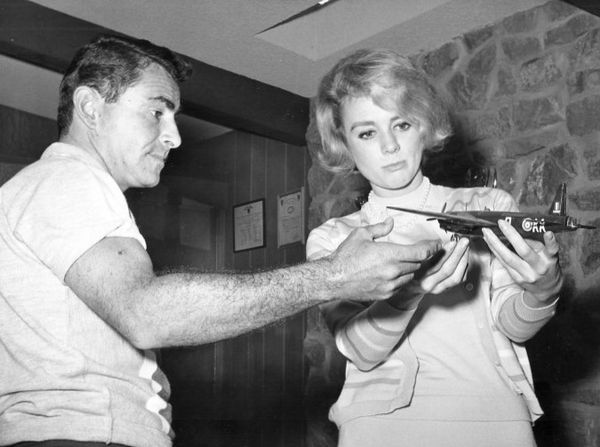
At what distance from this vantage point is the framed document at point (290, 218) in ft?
15.9

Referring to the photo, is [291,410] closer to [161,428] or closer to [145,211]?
[145,211]

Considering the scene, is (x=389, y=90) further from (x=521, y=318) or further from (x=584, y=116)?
(x=584, y=116)

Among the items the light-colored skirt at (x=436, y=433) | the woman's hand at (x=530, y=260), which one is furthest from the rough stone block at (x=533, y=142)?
the light-colored skirt at (x=436, y=433)

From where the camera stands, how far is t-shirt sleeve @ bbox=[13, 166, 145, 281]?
1.15m

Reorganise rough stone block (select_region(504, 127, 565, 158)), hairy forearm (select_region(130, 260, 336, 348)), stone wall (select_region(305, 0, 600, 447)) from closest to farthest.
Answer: hairy forearm (select_region(130, 260, 336, 348)) → stone wall (select_region(305, 0, 600, 447)) → rough stone block (select_region(504, 127, 565, 158))

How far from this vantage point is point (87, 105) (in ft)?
4.96

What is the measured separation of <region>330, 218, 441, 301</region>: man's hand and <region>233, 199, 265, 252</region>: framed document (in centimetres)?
389

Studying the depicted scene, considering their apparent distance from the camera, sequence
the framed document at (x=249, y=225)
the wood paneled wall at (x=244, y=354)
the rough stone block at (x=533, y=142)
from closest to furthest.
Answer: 1. the rough stone block at (x=533, y=142)
2. the wood paneled wall at (x=244, y=354)
3. the framed document at (x=249, y=225)

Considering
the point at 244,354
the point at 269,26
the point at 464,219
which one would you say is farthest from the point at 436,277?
the point at 244,354

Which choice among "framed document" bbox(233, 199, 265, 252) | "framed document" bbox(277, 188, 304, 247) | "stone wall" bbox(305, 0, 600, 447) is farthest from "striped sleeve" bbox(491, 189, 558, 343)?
"framed document" bbox(233, 199, 265, 252)

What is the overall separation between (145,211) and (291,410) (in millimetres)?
2108

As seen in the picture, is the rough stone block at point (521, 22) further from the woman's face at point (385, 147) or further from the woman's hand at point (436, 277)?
the woman's hand at point (436, 277)

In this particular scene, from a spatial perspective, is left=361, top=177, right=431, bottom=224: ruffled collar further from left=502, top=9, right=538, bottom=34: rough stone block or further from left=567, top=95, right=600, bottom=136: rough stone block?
left=502, top=9, right=538, bottom=34: rough stone block

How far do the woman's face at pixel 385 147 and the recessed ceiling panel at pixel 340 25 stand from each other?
200cm
